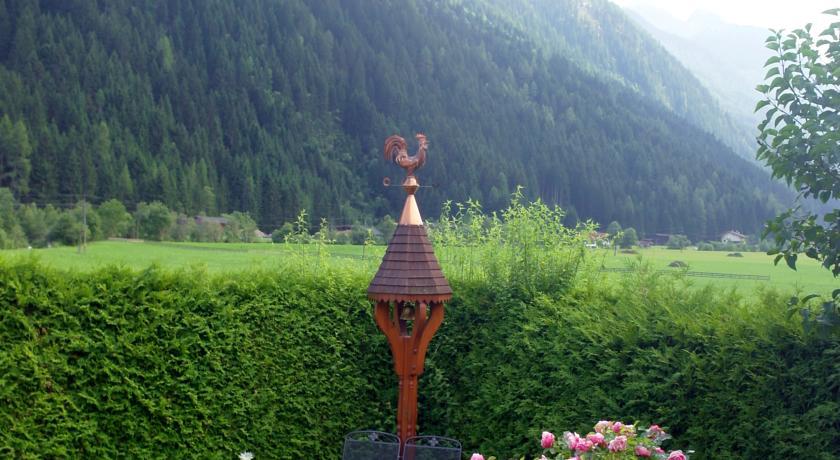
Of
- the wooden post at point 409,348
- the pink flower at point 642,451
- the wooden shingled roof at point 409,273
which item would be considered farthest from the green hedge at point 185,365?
the pink flower at point 642,451

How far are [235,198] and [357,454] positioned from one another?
1425 inches

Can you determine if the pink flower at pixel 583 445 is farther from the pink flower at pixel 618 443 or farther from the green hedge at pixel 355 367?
the green hedge at pixel 355 367

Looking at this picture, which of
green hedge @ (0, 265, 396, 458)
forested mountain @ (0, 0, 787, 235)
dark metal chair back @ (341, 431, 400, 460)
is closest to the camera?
green hedge @ (0, 265, 396, 458)

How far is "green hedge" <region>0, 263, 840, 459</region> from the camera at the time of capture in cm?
413

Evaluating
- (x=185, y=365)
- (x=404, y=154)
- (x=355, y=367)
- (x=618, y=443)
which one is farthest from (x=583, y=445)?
(x=185, y=365)

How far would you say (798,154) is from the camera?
134 inches

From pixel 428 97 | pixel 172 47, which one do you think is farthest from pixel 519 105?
pixel 172 47

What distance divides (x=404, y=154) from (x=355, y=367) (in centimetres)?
209

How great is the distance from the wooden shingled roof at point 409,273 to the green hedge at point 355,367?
2.87 feet

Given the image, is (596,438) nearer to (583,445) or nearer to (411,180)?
(583,445)

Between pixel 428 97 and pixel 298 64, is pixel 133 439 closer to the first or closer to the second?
pixel 298 64

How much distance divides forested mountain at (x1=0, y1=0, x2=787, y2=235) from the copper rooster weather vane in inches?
1020

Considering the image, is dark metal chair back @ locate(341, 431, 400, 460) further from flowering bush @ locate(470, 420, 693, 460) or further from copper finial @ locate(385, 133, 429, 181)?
copper finial @ locate(385, 133, 429, 181)

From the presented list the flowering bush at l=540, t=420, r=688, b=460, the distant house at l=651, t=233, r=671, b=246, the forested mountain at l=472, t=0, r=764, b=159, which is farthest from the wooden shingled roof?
the forested mountain at l=472, t=0, r=764, b=159
